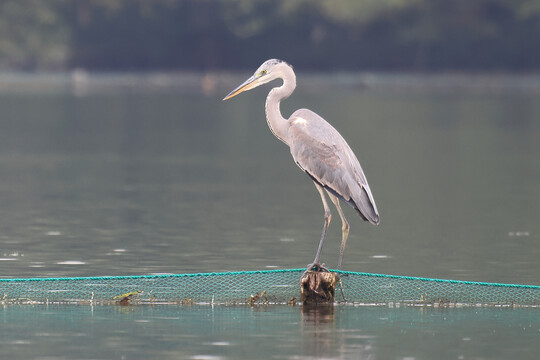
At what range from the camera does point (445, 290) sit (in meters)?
12.5

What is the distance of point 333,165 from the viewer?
12.6 metres

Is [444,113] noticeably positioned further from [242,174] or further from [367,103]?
[242,174]

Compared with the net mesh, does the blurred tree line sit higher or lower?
higher

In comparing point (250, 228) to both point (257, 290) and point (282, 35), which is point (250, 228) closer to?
point (257, 290)

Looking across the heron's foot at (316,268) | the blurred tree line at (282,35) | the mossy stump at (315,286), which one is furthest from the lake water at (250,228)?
the blurred tree line at (282,35)

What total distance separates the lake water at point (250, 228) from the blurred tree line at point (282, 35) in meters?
62.4

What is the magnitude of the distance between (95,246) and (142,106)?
4290 cm

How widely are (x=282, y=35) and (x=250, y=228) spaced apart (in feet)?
304

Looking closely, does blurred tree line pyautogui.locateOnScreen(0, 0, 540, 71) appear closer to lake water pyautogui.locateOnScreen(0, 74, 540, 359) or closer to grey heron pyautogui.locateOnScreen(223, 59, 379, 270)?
lake water pyautogui.locateOnScreen(0, 74, 540, 359)

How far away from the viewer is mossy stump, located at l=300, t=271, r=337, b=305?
12125mm

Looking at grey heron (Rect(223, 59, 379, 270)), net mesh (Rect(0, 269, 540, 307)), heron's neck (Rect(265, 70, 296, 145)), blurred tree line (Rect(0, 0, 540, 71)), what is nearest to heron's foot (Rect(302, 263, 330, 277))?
grey heron (Rect(223, 59, 379, 270))

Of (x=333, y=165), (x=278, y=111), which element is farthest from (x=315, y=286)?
(x=278, y=111)

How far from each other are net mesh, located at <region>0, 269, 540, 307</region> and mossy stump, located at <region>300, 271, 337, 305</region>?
0.48ft

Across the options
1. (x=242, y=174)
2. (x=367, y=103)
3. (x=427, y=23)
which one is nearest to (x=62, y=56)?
(x=427, y=23)
